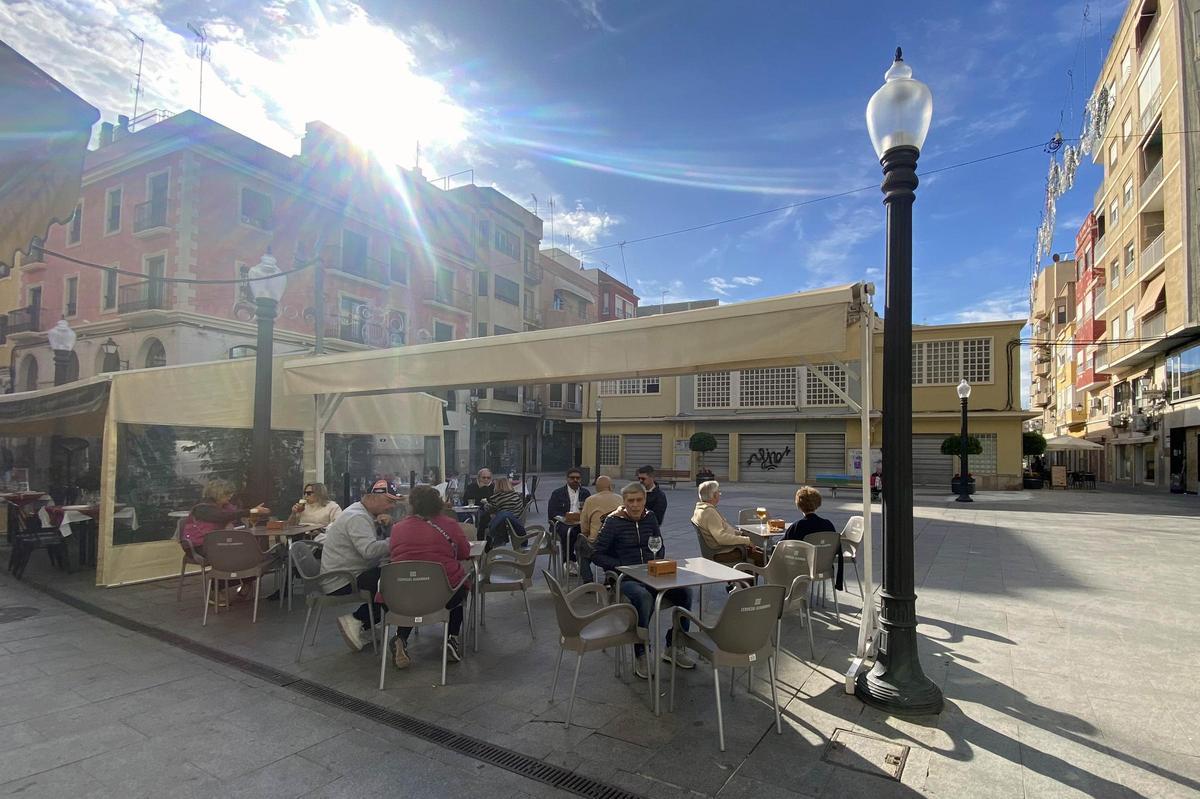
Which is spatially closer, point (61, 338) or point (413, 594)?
point (413, 594)

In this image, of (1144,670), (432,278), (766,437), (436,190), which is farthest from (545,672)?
(436,190)

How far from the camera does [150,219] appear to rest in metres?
20.5

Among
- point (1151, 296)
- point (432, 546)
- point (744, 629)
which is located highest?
point (1151, 296)

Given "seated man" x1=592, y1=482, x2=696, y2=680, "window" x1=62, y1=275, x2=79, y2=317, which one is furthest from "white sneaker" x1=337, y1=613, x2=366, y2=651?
"window" x1=62, y1=275, x2=79, y2=317

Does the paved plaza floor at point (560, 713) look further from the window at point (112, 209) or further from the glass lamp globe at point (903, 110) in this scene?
the window at point (112, 209)

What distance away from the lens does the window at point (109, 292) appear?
71.4 feet

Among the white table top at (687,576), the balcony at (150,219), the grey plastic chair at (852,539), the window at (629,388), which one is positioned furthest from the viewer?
the window at (629,388)

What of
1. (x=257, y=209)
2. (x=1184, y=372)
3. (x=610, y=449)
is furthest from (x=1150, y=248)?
(x=257, y=209)

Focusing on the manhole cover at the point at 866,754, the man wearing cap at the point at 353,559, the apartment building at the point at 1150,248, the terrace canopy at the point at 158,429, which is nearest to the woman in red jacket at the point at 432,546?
the man wearing cap at the point at 353,559

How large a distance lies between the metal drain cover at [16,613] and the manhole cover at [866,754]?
728 centimetres

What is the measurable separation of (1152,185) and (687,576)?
3226cm

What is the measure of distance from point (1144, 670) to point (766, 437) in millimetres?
26088

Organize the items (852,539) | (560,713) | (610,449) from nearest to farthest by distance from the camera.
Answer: (560,713) → (852,539) → (610,449)

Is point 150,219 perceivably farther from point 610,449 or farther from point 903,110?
point 903,110
